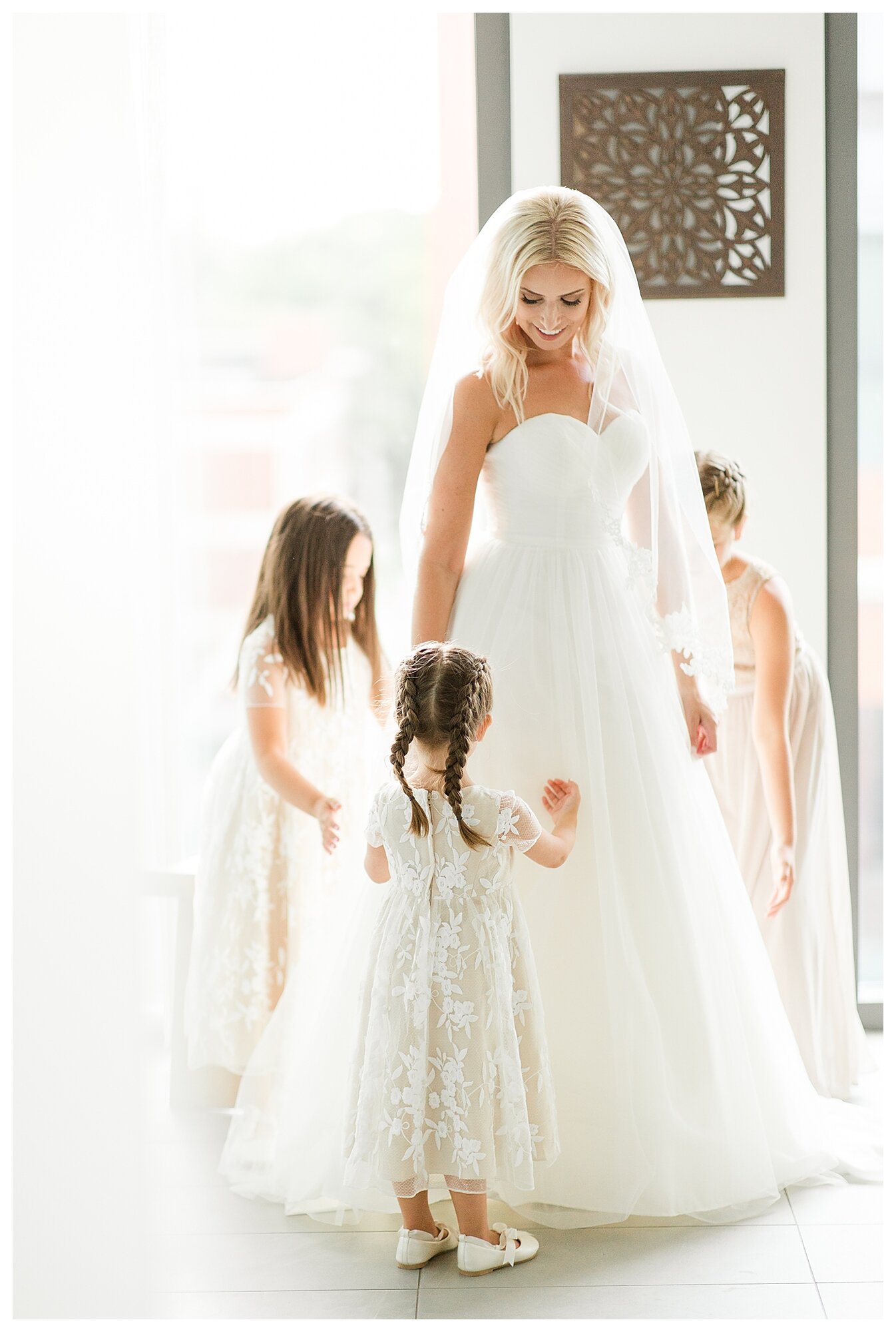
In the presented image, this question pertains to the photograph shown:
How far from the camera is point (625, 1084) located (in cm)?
178

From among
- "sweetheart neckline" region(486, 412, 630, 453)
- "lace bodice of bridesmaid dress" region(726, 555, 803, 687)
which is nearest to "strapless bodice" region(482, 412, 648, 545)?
"sweetheart neckline" region(486, 412, 630, 453)

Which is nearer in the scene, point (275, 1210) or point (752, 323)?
point (275, 1210)

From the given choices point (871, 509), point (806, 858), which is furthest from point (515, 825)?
point (871, 509)

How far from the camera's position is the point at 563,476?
1904mm

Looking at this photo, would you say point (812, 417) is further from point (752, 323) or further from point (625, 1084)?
point (625, 1084)

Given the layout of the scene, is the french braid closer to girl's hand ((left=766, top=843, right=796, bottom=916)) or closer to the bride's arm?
the bride's arm

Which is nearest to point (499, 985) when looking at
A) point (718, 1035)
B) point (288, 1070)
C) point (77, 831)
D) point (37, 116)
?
point (718, 1035)

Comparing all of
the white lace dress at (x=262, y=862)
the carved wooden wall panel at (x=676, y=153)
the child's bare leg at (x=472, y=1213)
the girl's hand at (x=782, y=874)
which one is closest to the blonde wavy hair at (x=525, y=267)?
the white lace dress at (x=262, y=862)

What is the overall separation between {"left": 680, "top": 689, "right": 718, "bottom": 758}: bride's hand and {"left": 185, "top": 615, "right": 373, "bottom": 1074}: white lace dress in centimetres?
64

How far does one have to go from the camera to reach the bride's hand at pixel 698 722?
2025mm

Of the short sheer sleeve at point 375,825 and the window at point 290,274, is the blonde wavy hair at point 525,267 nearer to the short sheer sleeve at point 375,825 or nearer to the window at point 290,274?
the short sheer sleeve at point 375,825

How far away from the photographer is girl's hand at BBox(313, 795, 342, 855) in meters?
2.09

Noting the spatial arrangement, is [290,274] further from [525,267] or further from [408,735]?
[408,735]

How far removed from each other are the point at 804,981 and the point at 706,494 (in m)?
1.02
